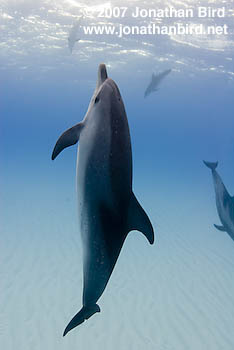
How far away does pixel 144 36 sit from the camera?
28.2 meters

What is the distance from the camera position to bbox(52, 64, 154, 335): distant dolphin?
2.48m

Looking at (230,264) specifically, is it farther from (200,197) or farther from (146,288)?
(200,197)

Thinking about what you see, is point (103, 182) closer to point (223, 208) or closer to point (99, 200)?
point (99, 200)

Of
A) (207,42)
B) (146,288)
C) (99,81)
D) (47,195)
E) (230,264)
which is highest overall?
(99,81)

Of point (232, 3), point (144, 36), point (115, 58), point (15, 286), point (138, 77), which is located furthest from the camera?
point (138, 77)

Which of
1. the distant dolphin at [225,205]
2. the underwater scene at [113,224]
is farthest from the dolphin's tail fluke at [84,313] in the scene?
Answer: the distant dolphin at [225,205]

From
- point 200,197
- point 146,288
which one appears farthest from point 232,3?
point 146,288

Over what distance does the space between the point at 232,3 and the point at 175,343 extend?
694 inches

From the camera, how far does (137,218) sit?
268 cm

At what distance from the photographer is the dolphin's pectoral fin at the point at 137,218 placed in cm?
264

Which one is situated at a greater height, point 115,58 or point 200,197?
point 115,58

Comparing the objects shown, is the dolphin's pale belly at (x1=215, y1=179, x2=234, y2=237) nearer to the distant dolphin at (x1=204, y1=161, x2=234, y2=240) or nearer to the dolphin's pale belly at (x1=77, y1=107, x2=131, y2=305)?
the distant dolphin at (x1=204, y1=161, x2=234, y2=240)

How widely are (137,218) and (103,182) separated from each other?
0.42m

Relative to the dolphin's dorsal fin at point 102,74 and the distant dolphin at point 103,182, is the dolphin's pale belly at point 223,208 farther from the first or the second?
the dolphin's dorsal fin at point 102,74
